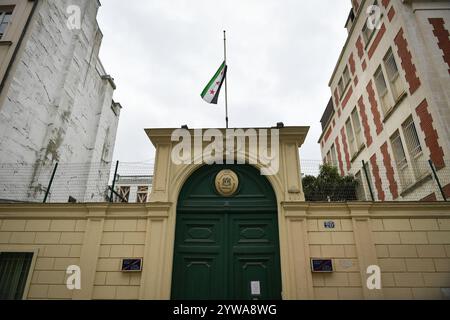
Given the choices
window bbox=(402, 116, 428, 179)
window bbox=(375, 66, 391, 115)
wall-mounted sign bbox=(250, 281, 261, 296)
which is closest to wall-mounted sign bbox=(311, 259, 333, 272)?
wall-mounted sign bbox=(250, 281, 261, 296)

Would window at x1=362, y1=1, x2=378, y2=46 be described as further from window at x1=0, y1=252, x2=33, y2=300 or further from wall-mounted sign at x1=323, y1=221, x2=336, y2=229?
window at x1=0, y1=252, x2=33, y2=300

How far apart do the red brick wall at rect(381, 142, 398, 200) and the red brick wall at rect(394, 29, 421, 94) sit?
2964 millimetres

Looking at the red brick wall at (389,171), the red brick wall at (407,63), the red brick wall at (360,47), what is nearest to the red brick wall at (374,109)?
the red brick wall at (389,171)

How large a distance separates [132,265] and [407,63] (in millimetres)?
11992

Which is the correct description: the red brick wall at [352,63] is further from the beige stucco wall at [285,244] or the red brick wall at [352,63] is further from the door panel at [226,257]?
the door panel at [226,257]

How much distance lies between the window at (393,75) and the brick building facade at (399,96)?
4 cm

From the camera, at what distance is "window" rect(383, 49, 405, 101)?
11.2 m

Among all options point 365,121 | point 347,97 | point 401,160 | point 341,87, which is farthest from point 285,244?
point 341,87

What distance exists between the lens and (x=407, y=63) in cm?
1029

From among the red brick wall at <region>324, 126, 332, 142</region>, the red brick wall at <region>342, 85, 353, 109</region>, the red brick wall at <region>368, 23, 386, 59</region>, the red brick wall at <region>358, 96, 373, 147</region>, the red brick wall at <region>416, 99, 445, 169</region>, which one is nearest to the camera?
the red brick wall at <region>416, 99, 445, 169</region>

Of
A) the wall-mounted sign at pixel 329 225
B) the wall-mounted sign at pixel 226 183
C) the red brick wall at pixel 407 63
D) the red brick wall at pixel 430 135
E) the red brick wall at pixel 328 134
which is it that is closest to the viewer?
the wall-mounted sign at pixel 329 225

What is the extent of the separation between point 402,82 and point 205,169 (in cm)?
931

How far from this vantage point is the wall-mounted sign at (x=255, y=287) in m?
5.91
